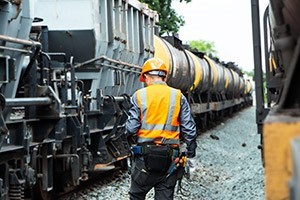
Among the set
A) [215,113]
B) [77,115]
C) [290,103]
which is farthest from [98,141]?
[215,113]

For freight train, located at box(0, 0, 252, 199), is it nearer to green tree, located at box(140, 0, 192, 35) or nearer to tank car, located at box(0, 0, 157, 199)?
tank car, located at box(0, 0, 157, 199)

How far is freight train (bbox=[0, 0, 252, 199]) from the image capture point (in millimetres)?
5871

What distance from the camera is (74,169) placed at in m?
8.16

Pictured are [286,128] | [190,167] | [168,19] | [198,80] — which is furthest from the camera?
[168,19]

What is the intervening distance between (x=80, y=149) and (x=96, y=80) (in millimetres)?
1927

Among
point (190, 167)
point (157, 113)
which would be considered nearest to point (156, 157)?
point (157, 113)

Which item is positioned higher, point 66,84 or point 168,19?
point 168,19

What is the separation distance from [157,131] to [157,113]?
0.15 metres

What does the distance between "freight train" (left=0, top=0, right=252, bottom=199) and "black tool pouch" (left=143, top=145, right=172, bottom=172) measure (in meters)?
1.28

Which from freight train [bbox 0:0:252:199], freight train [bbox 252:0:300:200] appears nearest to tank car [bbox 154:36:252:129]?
freight train [bbox 0:0:252:199]

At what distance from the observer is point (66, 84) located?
7965mm

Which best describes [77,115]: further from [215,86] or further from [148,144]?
[215,86]

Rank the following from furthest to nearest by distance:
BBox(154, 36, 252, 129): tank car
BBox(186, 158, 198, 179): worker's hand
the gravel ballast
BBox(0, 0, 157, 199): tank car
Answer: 1. BBox(154, 36, 252, 129): tank car
2. the gravel ballast
3. BBox(186, 158, 198, 179): worker's hand
4. BBox(0, 0, 157, 199): tank car

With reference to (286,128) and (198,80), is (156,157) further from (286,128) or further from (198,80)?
(198,80)
